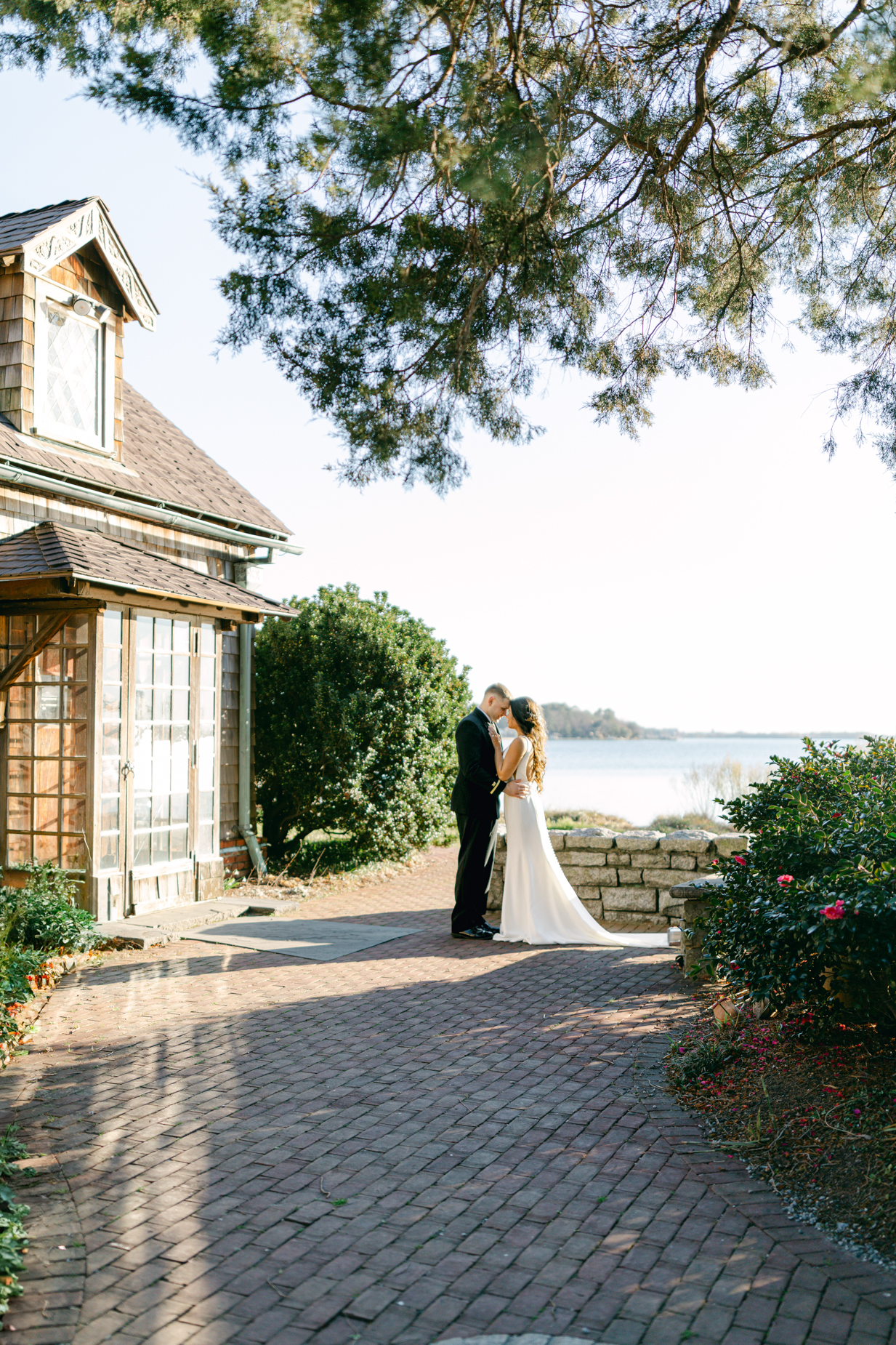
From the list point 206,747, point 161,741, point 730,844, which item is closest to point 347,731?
point 206,747

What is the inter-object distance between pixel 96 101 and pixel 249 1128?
5.54m

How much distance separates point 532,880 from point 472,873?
58 centimetres

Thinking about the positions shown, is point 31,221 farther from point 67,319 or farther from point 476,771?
point 476,771

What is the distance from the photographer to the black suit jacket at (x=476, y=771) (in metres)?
9.15

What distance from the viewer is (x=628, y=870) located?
9805 mm

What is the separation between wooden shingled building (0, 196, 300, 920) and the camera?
29.3 ft

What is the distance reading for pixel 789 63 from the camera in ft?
21.5

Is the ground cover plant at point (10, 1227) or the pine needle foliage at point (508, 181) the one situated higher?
the pine needle foliage at point (508, 181)

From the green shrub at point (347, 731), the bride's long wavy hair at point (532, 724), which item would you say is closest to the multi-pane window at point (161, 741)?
the green shrub at point (347, 731)

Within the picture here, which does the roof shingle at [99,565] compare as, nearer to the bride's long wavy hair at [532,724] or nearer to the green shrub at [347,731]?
the green shrub at [347,731]

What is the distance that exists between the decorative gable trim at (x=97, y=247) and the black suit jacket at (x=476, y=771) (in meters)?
6.01

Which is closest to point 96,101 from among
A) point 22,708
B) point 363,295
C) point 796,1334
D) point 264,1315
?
point 363,295

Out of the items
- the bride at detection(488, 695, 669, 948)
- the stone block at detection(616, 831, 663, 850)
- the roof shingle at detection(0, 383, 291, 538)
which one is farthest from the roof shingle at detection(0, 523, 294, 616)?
the stone block at detection(616, 831, 663, 850)

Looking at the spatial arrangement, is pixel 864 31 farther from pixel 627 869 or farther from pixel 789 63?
pixel 627 869
